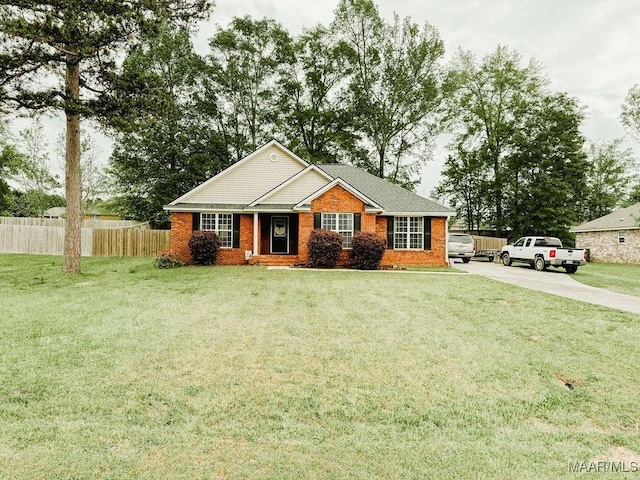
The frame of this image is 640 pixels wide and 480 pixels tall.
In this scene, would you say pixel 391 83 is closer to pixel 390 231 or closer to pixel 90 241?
pixel 390 231

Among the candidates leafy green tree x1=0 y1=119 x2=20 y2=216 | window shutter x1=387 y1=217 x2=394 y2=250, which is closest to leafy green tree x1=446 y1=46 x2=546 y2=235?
window shutter x1=387 y1=217 x2=394 y2=250

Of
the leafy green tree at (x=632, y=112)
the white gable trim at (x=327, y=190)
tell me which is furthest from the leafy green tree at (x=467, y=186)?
the white gable trim at (x=327, y=190)

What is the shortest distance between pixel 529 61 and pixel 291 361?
38163mm

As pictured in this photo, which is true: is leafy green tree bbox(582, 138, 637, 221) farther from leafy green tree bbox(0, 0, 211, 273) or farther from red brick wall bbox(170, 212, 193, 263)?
leafy green tree bbox(0, 0, 211, 273)

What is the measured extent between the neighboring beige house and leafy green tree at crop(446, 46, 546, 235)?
21.0 ft

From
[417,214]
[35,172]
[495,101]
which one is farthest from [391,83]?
[35,172]

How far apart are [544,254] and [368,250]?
922cm

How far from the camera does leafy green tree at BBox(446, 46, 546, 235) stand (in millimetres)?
32906

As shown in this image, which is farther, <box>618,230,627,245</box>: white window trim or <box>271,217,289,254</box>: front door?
<box>618,230,627,245</box>: white window trim

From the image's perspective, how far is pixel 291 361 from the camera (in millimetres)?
4949

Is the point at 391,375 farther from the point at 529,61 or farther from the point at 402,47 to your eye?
the point at 529,61

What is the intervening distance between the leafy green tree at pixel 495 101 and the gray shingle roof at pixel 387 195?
15.0 m

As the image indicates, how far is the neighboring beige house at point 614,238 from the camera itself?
26.5 meters

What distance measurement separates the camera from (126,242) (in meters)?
22.1
